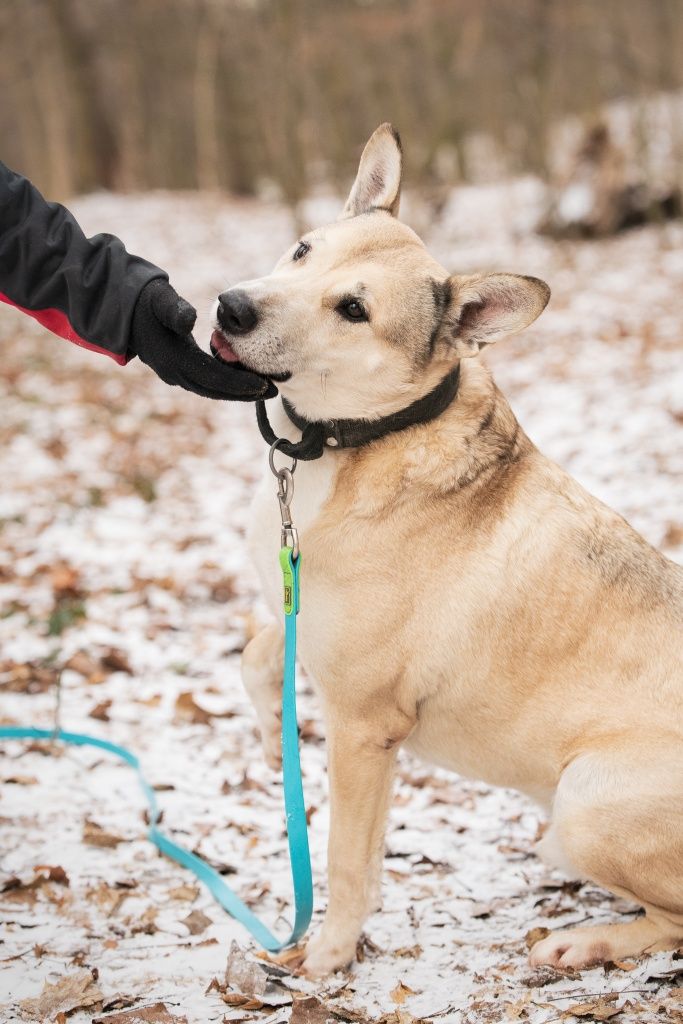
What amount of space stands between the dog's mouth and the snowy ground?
334 mm

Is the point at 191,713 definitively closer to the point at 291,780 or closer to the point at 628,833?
the point at 291,780

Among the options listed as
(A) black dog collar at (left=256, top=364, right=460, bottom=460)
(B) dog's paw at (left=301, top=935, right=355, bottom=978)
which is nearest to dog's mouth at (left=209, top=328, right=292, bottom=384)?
(A) black dog collar at (left=256, top=364, right=460, bottom=460)

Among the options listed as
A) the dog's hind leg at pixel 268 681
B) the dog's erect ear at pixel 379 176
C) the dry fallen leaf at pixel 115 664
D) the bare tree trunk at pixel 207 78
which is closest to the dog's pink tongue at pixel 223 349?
the dog's erect ear at pixel 379 176

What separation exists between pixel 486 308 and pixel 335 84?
2465cm

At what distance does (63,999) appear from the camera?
2.84m

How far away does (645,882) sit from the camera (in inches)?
115

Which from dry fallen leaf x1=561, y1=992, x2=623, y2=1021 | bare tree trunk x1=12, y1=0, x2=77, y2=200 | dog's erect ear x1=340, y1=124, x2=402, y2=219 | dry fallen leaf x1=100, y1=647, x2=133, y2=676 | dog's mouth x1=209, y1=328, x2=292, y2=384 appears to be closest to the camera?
dry fallen leaf x1=561, y1=992, x2=623, y2=1021

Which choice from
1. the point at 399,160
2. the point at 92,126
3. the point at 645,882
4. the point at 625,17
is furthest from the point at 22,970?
the point at 92,126

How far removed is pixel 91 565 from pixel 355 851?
3.88 metres

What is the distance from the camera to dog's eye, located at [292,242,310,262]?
332 cm

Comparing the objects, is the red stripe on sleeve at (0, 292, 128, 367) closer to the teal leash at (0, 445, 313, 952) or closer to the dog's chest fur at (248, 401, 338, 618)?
the dog's chest fur at (248, 401, 338, 618)

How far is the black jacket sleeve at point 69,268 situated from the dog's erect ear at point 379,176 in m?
0.89

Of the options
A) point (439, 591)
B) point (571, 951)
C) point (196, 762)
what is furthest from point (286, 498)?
point (196, 762)

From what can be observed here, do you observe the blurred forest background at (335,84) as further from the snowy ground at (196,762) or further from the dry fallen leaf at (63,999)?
the dry fallen leaf at (63,999)
